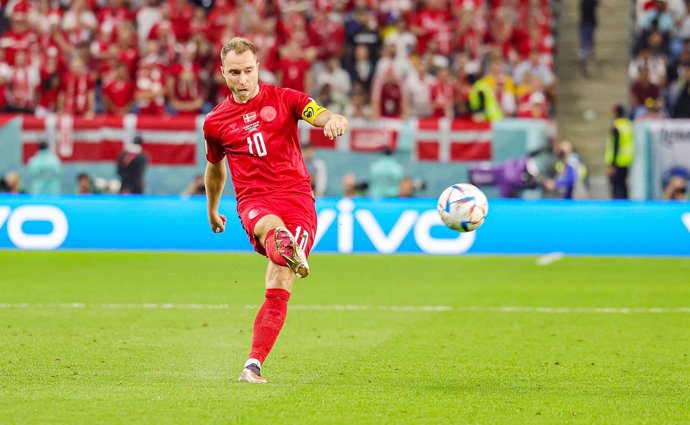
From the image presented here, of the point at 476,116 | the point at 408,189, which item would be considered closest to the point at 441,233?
the point at 408,189

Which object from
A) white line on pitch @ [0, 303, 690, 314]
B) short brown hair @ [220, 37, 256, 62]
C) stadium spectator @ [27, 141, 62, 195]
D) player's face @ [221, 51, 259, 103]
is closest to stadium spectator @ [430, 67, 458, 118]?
stadium spectator @ [27, 141, 62, 195]

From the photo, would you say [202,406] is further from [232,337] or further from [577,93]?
[577,93]

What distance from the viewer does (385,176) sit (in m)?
19.4

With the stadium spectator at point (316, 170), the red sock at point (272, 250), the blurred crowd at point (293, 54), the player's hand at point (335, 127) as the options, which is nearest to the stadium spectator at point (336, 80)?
the blurred crowd at point (293, 54)

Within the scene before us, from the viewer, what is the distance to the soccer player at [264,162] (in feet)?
23.5

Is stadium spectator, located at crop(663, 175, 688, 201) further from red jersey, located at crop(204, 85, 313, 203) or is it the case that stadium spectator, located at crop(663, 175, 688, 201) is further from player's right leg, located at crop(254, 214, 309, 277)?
player's right leg, located at crop(254, 214, 309, 277)

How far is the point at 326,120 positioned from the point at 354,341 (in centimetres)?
285

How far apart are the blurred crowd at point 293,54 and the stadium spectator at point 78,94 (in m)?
0.02

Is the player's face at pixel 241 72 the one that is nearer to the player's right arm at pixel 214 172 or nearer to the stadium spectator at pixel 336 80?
the player's right arm at pixel 214 172

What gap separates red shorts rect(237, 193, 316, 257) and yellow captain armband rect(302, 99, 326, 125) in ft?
1.58

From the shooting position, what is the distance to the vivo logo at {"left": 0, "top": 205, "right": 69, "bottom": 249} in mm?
16594

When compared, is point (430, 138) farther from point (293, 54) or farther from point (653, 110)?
point (653, 110)

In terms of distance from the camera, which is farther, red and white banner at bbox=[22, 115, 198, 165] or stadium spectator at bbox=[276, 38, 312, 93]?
stadium spectator at bbox=[276, 38, 312, 93]

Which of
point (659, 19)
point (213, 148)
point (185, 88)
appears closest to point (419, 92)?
point (185, 88)
